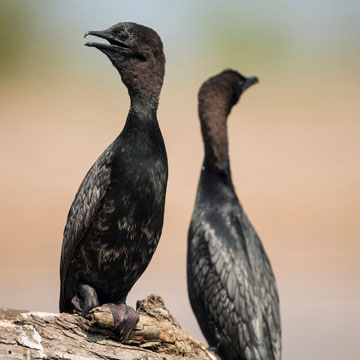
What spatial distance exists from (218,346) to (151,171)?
2573 mm

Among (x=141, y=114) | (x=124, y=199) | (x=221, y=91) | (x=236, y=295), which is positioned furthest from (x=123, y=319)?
(x=221, y=91)

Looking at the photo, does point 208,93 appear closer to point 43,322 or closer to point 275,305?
point 275,305

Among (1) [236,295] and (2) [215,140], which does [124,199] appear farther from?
(2) [215,140]

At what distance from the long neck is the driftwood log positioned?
267 cm

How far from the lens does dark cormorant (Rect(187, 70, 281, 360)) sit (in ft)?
23.1

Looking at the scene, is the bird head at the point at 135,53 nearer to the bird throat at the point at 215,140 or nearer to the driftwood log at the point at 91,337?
the driftwood log at the point at 91,337

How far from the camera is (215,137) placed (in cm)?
798

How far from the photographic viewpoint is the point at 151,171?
16.7ft

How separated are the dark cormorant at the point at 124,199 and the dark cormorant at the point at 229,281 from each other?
192cm

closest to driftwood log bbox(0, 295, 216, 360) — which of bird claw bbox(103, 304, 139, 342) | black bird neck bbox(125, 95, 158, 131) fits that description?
bird claw bbox(103, 304, 139, 342)

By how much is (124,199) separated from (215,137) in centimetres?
302

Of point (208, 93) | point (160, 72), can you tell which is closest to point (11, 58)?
point (208, 93)

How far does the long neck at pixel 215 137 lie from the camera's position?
7863 mm

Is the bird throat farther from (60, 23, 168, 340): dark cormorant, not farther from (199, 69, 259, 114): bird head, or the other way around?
(60, 23, 168, 340): dark cormorant
